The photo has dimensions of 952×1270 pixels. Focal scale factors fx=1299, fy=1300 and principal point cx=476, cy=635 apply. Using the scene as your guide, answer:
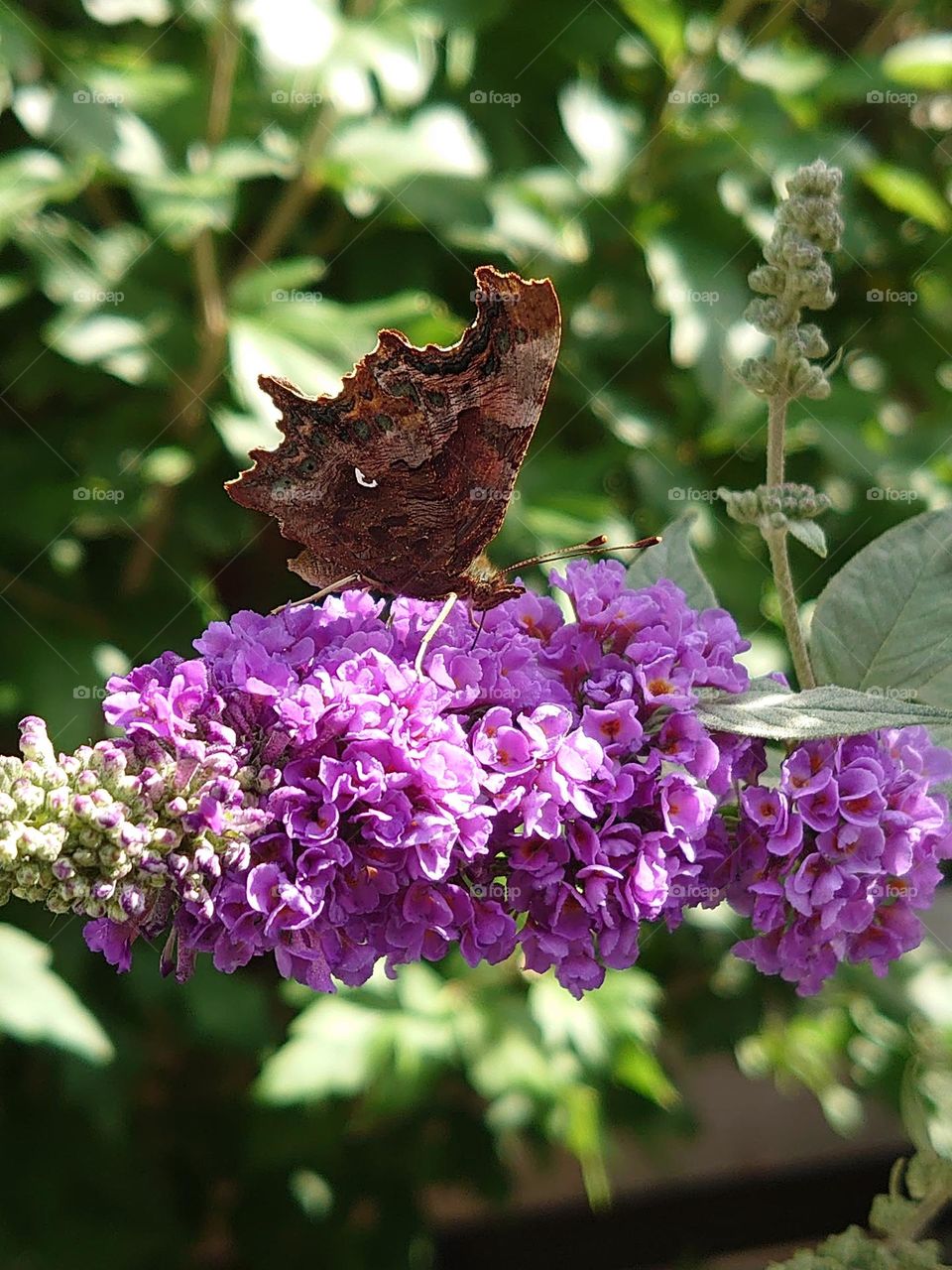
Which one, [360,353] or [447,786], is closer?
[447,786]

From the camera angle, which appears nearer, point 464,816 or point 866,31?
point 464,816

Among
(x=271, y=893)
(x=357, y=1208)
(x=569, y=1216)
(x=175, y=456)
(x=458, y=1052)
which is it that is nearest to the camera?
(x=271, y=893)

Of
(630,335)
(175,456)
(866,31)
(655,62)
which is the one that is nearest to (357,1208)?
(175,456)

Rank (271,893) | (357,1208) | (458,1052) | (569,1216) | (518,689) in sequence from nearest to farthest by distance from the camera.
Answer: (271,893) → (518,689) → (458,1052) → (357,1208) → (569,1216)

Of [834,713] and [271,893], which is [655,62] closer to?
[834,713]

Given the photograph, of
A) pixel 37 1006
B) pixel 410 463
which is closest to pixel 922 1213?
pixel 410 463

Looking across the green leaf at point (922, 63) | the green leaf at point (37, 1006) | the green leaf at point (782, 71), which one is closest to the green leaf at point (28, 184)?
the green leaf at point (37, 1006)

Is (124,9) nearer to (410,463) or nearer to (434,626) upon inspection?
(410,463)
